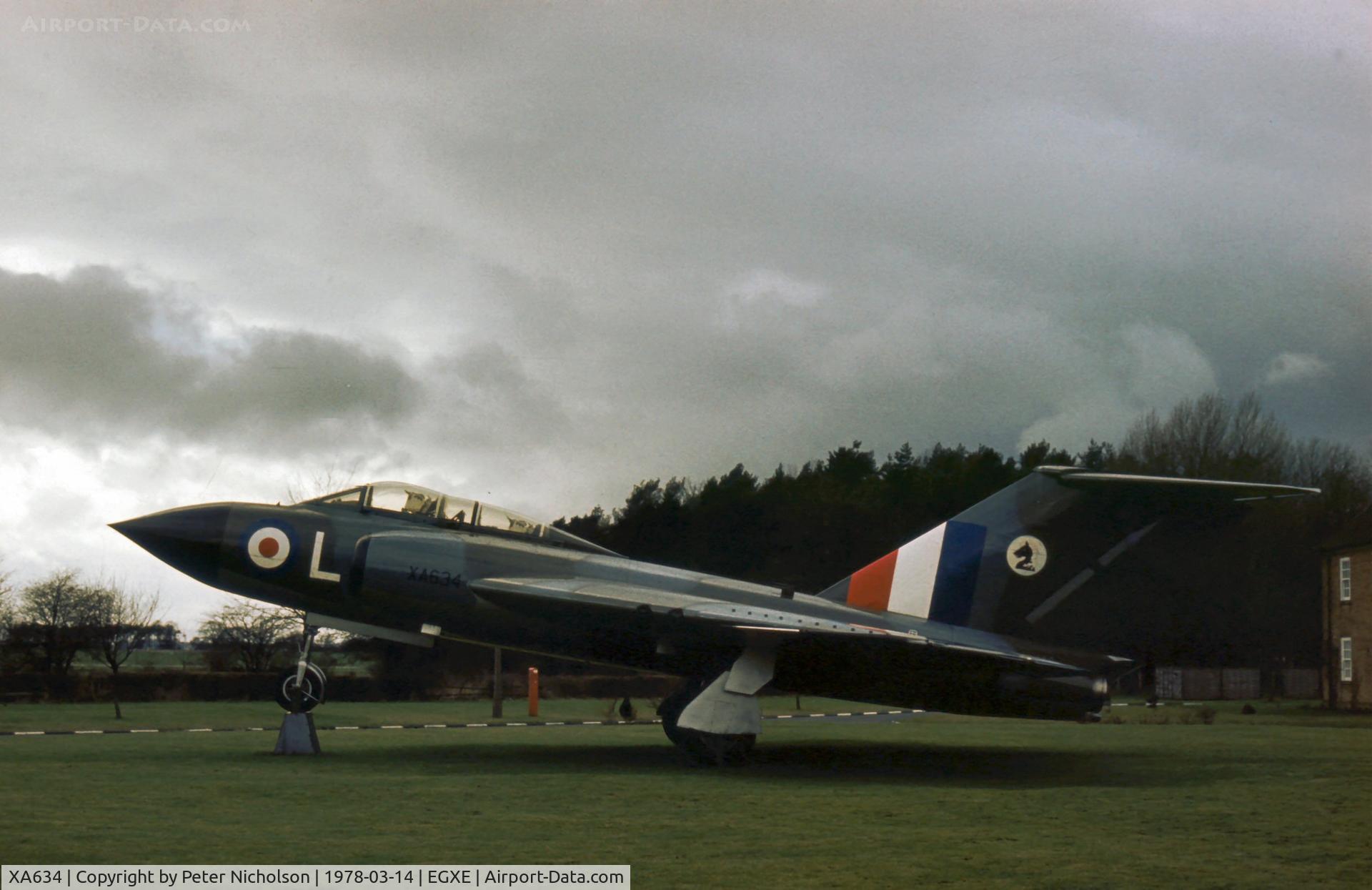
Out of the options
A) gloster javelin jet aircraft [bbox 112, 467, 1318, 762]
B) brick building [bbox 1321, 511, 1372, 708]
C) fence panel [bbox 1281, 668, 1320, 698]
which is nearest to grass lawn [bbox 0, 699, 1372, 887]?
gloster javelin jet aircraft [bbox 112, 467, 1318, 762]

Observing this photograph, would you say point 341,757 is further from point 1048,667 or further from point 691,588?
point 1048,667

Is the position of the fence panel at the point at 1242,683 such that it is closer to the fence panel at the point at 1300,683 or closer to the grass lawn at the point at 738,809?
the fence panel at the point at 1300,683

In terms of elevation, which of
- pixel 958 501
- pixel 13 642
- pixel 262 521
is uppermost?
pixel 958 501

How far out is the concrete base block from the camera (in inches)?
568

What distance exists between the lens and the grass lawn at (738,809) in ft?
23.9

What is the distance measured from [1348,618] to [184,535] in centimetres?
3660

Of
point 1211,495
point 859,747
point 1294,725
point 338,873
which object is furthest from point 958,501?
point 338,873

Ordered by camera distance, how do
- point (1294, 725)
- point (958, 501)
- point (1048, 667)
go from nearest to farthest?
point (1048, 667) < point (1294, 725) < point (958, 501)

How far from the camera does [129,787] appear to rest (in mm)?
10688

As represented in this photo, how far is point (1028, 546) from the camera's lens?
1441 cm

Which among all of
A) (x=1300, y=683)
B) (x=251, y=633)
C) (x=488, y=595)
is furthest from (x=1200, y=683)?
(x=488, y=595)

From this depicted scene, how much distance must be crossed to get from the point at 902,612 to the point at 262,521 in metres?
7.91

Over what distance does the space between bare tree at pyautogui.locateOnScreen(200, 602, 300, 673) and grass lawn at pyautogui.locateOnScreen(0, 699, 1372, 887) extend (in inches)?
1090

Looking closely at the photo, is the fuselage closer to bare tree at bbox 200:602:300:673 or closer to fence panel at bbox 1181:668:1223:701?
bare tree at bbox 200:602:300:673
